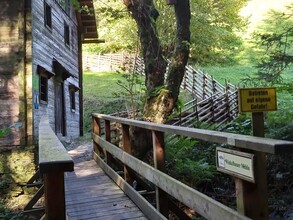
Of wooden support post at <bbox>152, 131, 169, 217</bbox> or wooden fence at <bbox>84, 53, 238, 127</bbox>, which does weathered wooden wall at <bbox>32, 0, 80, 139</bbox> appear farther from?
wooden support post at <bbox>152, 131, 169, 217</bbox>

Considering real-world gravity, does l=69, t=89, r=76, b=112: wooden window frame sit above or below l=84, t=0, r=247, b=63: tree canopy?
below

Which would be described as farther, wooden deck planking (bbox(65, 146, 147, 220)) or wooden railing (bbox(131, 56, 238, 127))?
wooden railing (bbox(131, 56, 238, 127))

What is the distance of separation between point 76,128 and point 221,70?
20178mm

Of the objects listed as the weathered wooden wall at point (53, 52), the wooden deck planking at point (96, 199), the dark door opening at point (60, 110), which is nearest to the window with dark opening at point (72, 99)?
the weathered wooden wall at point (53, 52)

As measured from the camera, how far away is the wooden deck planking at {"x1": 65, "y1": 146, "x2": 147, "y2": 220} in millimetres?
5070

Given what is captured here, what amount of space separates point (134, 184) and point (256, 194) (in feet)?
14.2

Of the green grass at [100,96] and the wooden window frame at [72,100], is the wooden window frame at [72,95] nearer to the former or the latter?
the wooden window frame at [72,100]

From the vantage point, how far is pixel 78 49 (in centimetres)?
2127

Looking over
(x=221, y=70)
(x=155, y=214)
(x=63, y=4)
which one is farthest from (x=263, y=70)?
(x=221, y=70)

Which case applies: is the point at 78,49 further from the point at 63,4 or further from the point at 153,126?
the point at 153,126

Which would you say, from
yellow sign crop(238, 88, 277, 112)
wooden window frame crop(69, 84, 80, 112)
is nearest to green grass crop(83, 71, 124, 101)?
wooden window frame crop(69, 84, 80, 112)

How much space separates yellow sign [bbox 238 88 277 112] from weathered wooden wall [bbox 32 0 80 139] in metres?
9.78

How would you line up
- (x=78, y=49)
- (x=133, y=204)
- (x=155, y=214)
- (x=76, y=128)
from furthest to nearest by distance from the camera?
(x=78, y=49), (x=76, y=128), (x=133, y=204), (x=155, y=214)

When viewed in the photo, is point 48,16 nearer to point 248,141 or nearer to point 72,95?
point 72,95
